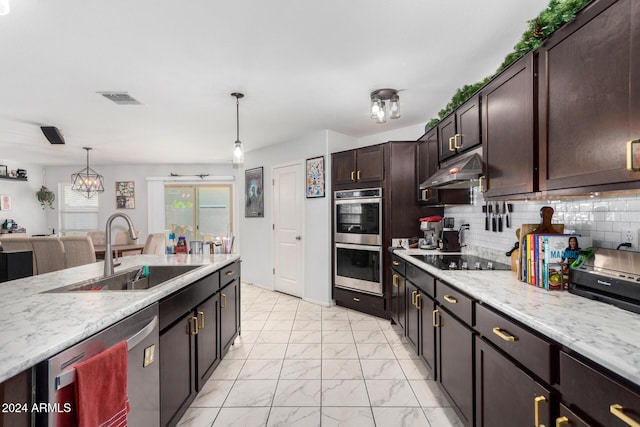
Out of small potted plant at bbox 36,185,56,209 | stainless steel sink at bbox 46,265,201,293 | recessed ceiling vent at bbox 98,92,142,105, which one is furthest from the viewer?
small potted plant at bbox 36,185,56,209

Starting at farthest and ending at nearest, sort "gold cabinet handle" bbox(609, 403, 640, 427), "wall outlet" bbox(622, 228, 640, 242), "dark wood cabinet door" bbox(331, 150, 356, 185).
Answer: "dark wood cabinet door" bbox(331, 150, 356, 185) → "wall outlet" bbox(622, 228, 640, 242) → "gold cabinet handle" bbox(609, 403, 640, 427)

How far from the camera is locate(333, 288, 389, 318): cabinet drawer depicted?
361 cm

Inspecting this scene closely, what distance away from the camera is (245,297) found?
4.66m

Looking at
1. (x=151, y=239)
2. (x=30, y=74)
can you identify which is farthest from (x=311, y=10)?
(x=151, y=239)

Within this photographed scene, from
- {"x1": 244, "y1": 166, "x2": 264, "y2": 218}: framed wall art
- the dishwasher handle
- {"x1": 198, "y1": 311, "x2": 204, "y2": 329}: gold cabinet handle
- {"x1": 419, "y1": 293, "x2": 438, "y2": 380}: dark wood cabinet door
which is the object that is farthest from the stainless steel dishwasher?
{"x1": 244, "y1": 166, "x2": 264, "y2": 218}: framed wall art

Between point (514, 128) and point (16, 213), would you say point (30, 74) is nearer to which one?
point (514, 128)

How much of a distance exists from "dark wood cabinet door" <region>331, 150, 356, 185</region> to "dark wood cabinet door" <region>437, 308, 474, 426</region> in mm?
2307

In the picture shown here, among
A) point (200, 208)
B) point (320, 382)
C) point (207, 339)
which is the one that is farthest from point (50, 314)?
point (200, 208)

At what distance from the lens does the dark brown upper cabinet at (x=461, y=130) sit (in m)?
2.14

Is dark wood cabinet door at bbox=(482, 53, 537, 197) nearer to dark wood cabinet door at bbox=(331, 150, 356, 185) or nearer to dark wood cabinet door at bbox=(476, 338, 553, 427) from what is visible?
dark wood cabinet door at bbox=(476, 338, 553, 427)

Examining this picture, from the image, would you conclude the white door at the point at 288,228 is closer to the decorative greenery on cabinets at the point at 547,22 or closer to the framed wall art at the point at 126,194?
the decorative greenery on cabinets at the point at 547,22

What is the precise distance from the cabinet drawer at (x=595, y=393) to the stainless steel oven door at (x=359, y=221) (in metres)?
2.67

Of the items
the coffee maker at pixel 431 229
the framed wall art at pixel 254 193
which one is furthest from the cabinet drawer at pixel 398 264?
the framed wall art at pixel 254 193

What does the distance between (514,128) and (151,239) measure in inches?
207
